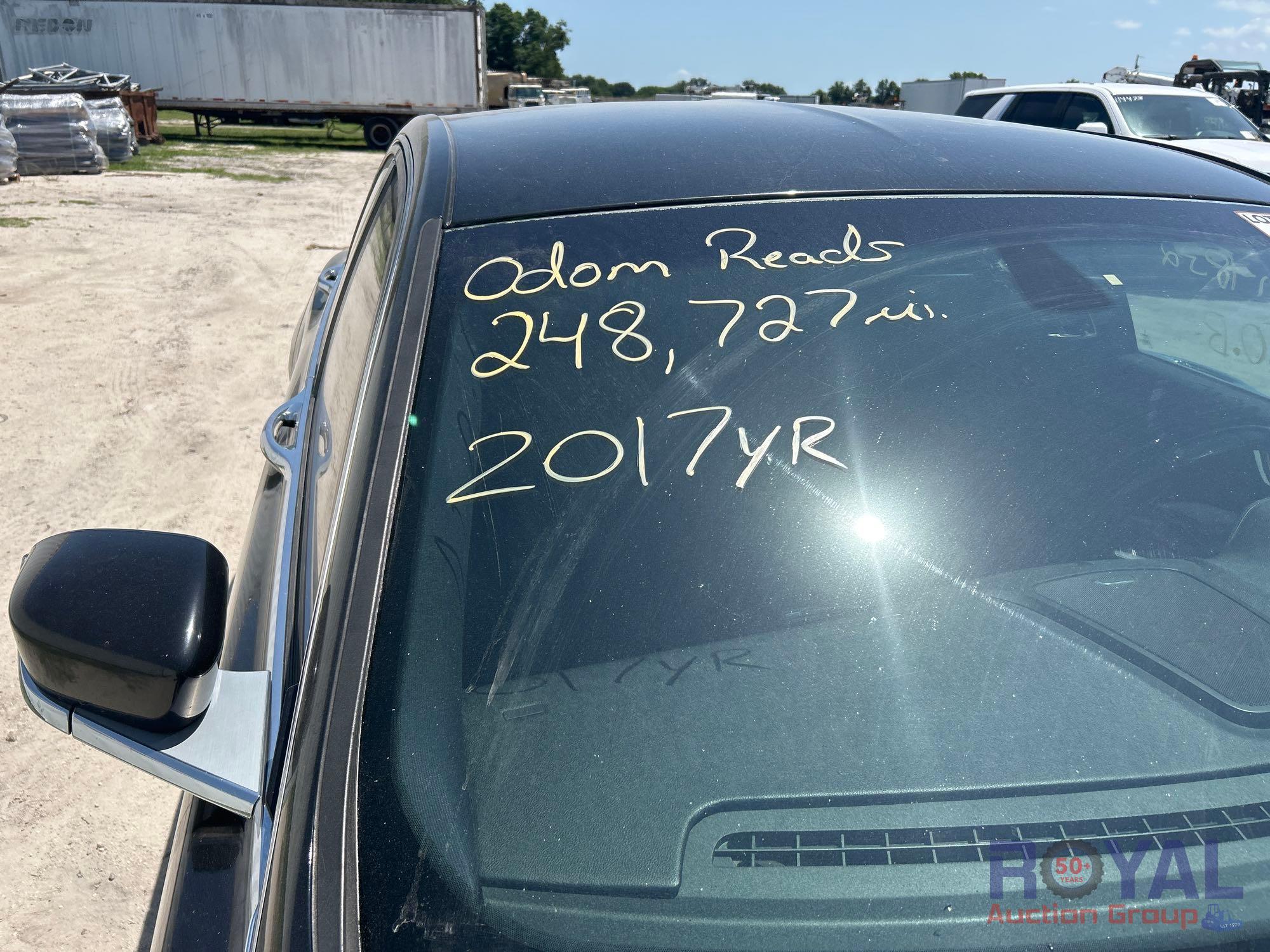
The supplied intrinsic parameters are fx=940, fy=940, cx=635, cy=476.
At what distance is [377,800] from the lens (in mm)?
885

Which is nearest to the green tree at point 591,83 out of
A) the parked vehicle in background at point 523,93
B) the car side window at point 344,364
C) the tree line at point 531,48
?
the tree line at point 531,48

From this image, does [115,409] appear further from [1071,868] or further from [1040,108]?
[1040,108]

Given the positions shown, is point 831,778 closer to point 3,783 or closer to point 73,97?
point 3,783

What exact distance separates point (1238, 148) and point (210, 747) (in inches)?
413

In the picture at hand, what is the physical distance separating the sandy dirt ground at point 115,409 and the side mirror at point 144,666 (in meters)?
1.35

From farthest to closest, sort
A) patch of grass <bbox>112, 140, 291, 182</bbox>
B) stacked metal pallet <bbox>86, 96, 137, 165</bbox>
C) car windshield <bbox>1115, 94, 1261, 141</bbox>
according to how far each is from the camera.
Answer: stacked metal pallet <bbox>86, 96, 137, 165</bbox>, patch of grass <bbox>112, 140, 291, 182</bbox>, car windshield <bbox>1115, 94, 1261, 141</bbox>

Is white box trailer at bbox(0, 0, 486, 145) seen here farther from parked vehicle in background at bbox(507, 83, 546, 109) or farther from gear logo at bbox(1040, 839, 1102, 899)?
gear logo at bbox(1040, 839, 1102, 899)

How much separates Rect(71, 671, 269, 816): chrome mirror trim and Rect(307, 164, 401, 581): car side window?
0.21 meters

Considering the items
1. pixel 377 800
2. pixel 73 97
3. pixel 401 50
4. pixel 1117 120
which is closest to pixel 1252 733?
pixel 377 800

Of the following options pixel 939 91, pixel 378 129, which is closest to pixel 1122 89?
pixel 378 129

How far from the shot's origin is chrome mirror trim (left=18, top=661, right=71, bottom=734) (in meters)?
1.01

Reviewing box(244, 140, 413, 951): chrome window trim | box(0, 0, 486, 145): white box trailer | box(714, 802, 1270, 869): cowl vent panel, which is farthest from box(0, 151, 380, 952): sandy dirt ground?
box(0, 0, 486, 145): white box trailer

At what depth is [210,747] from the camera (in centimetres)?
97
